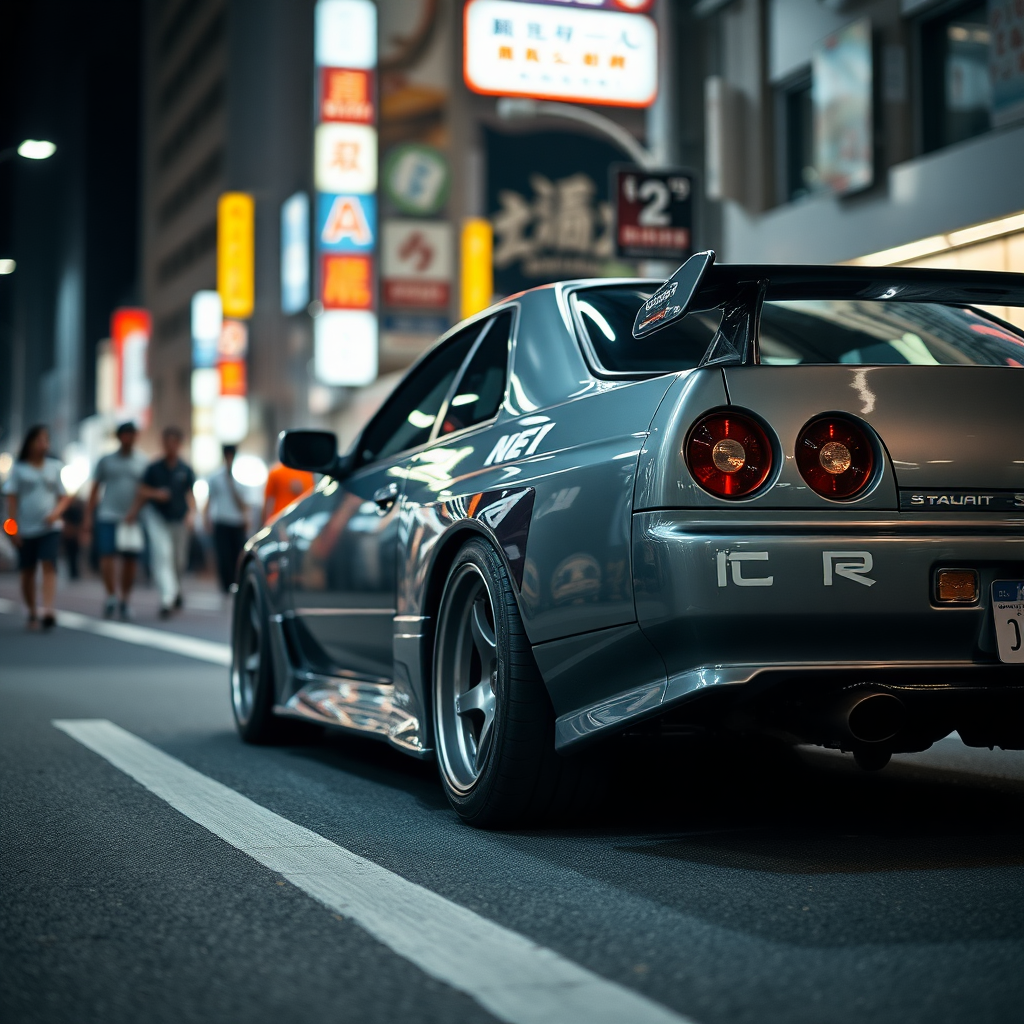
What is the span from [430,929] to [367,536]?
8.08 ft

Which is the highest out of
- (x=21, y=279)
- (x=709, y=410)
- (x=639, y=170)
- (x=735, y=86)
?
(x=21, y=279)

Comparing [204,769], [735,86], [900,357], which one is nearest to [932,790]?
[900,357]

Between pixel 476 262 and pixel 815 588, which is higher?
pixel 476 262

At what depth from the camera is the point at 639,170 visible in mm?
15453

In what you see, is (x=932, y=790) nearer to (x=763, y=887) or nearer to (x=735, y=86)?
(x=763, y=887)

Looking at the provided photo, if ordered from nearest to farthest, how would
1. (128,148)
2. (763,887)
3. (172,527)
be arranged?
(763,887), (172,527), (128,148)

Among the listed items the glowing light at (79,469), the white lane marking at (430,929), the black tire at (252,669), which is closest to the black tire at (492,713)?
the white lane marking at (430,929)

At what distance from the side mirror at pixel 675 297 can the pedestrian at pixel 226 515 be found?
13.4 metres

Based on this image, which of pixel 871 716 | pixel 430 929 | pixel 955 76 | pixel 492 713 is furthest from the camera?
pixel 955 76

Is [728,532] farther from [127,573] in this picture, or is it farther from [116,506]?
[127,573]

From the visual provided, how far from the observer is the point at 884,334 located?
493 cm

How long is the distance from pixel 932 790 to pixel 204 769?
255 centimetres

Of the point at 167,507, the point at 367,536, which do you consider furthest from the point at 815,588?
the point at 167,507

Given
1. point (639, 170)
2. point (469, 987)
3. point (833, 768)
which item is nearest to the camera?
point (469, 987)
